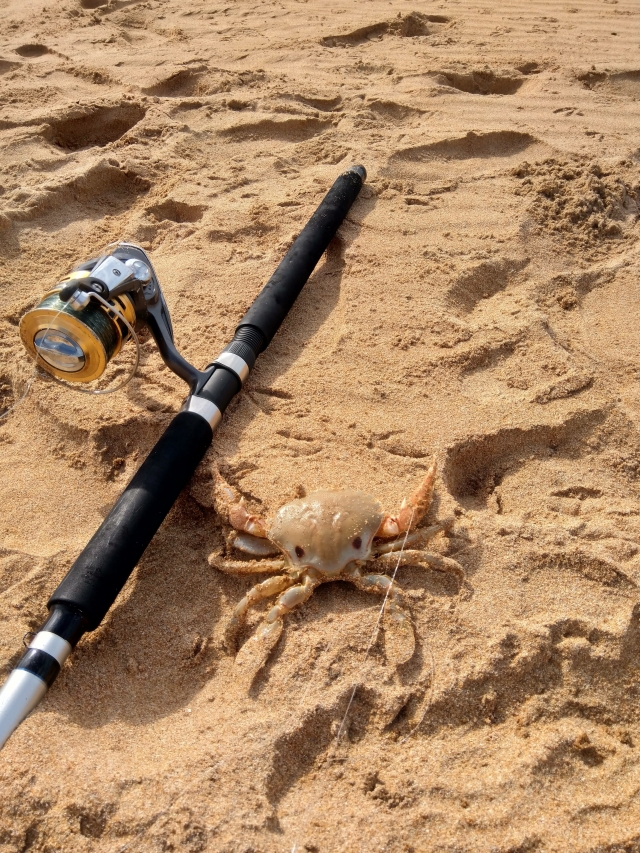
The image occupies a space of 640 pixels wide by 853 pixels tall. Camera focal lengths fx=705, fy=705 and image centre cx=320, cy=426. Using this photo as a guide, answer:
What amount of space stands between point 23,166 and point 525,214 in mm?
3017

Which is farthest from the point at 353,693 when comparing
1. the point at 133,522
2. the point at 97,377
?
the point at 97,377

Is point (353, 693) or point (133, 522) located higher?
point (133, 522)

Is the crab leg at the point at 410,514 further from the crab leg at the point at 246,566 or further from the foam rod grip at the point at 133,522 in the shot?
the foam rod grip at the point at 133,522

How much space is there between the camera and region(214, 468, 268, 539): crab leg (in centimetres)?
242

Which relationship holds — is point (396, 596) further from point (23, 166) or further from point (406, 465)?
point (23, 166)

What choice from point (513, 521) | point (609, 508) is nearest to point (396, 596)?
point (513, 521)

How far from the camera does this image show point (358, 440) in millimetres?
2746

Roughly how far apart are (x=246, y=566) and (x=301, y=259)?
1.62 meters

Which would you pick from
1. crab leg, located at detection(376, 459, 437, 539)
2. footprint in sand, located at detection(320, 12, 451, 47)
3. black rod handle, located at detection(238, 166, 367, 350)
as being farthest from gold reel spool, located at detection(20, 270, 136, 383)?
footprint in sand, located at detection(320, 12, 451, 47)

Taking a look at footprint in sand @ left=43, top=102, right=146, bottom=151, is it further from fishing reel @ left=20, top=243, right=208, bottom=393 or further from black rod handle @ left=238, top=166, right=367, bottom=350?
fishing reel @ left=20, top=243, right=208, bottom=393

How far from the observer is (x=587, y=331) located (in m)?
3.19

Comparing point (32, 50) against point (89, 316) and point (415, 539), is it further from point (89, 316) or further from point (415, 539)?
point (415, 539)

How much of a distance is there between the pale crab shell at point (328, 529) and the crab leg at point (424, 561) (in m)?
0.07

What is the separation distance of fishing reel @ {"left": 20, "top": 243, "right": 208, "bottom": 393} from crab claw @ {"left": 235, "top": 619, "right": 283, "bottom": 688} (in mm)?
1041
